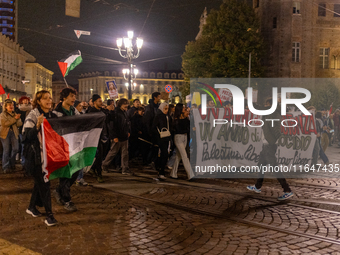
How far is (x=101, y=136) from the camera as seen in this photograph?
868 cm

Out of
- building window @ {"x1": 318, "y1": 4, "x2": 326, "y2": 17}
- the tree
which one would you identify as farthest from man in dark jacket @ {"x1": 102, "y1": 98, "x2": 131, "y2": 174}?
building window @ {"x1": 318, "y1": 4, "x2": 326, "y2": 17}

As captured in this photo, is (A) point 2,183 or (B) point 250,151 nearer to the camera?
(A) point 2,183

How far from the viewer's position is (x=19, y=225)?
5699 mm

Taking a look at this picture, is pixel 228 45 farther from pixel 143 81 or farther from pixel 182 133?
pixel 143 81

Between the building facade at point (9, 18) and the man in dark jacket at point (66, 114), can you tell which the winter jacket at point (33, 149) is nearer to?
the man in dark jacket at point (66, 114)

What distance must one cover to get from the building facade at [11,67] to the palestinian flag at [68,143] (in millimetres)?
65709

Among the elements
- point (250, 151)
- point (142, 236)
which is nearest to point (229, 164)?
point (250, 151)

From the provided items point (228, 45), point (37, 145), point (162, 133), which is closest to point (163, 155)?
point (162, 133)

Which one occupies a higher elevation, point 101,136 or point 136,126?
point 136,126

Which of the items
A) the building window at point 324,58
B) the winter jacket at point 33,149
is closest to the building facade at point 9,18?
the building window at point 324,58

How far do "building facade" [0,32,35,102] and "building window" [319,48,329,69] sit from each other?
50.3 metres

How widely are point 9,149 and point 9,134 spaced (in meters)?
0.42

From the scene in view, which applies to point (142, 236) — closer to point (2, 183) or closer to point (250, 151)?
point (2, 183)

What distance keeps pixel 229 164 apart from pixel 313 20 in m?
36.0
